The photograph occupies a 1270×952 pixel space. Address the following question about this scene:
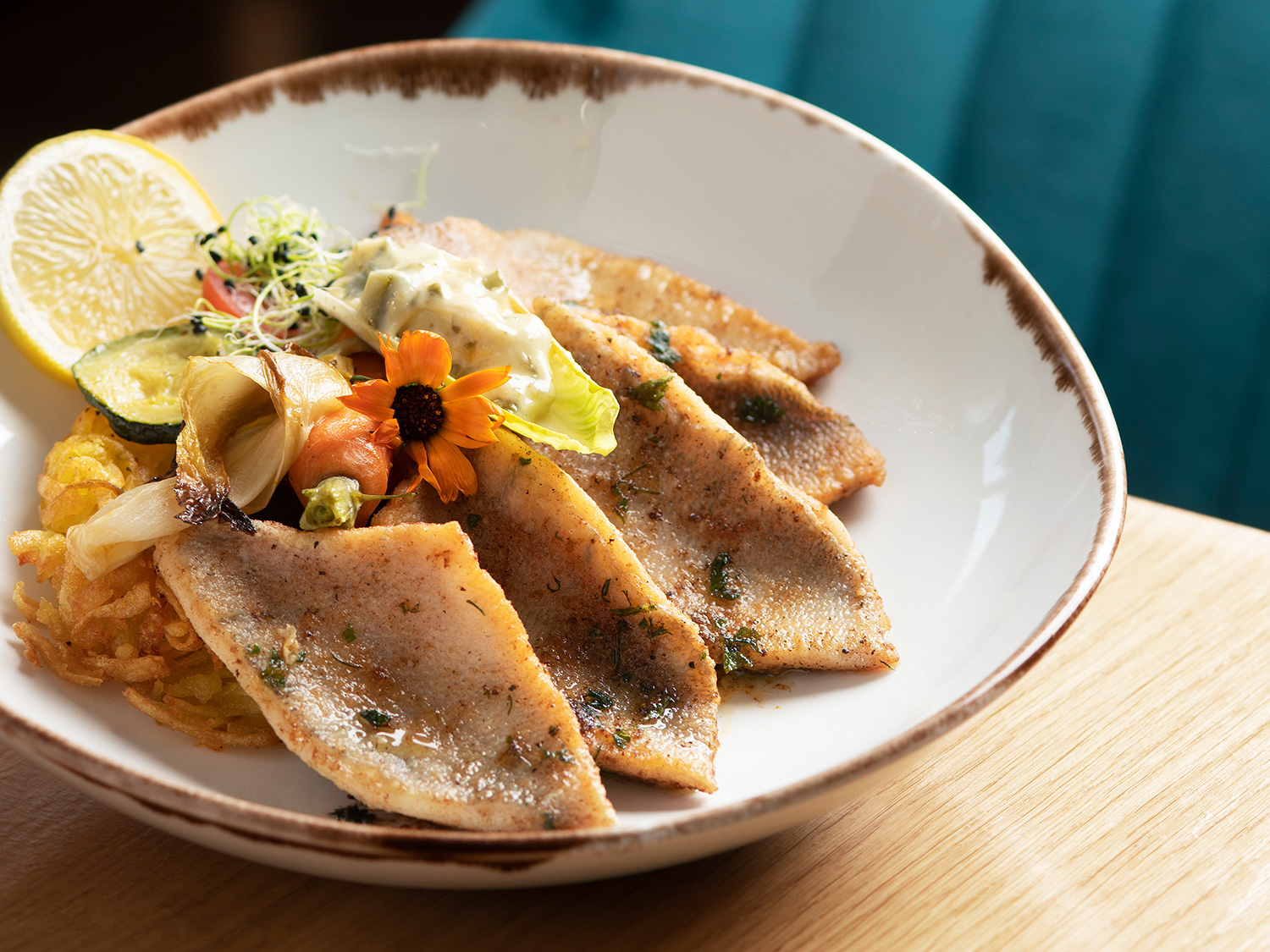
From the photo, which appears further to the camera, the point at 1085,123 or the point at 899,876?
the point at 1085,123

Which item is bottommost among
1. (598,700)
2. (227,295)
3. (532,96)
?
(598,700)

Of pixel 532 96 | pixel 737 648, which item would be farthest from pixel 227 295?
pixel 737 648

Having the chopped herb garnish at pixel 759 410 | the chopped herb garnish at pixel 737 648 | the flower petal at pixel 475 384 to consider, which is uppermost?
the flower petal at pixel 475 384

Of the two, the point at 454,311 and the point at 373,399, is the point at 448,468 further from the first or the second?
the point at 454,311

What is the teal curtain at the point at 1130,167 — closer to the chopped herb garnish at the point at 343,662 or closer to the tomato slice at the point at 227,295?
the tomato slice at the point at 227,295

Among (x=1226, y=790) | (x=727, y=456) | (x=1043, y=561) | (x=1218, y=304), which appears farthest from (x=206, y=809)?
(x=1218, y=304)

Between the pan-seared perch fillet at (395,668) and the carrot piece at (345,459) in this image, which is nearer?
the pan-seared perch fillet at (395,668)

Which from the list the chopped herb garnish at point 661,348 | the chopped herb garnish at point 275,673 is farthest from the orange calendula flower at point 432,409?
the chopped herb garnish at point 661,348
